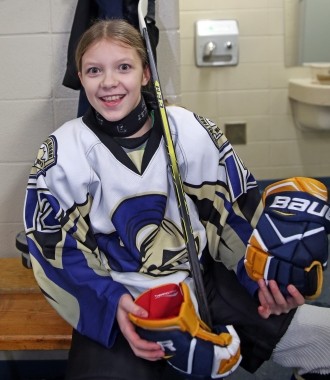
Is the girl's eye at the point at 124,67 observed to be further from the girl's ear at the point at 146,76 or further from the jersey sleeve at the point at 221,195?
the jersey sleeve at the point at 221,195

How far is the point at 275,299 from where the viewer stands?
101 cm

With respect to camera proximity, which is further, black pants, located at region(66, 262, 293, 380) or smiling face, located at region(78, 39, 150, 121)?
smiling face, located at region(78, 39, 150, 121)

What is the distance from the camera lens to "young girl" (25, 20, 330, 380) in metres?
1.09

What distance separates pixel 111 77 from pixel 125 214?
1.00 ft

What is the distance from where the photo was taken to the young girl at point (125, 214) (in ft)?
3.56

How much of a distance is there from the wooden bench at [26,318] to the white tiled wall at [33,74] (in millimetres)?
275

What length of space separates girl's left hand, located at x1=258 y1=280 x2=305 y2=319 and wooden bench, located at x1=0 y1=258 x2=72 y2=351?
49cm

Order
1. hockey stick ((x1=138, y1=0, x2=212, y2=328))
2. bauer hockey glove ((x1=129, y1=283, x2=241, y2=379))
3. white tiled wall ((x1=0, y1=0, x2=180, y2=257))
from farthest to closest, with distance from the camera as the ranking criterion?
white tiled wall ((x1=0, y1=0, x2=180, y2=257)) → hockey stick ((x1=138, y1=0, x2=212, y2=328)) → bauer hockey glove ((x1=129, y1=283, x2=241, y2=379))

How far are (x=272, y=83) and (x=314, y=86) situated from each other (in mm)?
319

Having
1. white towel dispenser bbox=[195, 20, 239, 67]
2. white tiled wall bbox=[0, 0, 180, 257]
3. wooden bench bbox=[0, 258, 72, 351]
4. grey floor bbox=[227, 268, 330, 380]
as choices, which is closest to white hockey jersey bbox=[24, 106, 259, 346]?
wooden bench bbox=[0, 258, 72, 351]

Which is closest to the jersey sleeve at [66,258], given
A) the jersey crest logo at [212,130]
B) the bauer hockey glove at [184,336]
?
the bauer hockey glove at [184,336]

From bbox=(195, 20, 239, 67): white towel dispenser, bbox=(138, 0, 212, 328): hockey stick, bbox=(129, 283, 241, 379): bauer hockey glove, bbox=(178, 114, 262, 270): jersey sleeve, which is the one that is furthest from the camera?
bbox=(195, 20, 239, 67): white towel dispenser

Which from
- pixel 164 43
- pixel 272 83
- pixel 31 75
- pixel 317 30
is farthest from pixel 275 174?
pixel 31 75

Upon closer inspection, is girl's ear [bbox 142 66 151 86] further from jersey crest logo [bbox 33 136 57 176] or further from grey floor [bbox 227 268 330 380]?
grey floor [bbox 227 268 330 380]
